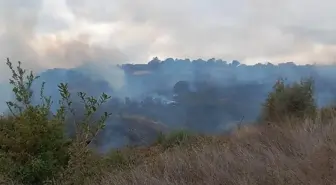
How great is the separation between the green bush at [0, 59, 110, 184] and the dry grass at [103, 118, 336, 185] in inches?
39.6

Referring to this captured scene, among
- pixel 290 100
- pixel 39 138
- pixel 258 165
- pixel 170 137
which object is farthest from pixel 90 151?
pixel 290 100

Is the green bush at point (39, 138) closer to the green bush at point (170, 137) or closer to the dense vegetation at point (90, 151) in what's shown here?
the dense vegetation at point (90, 151)

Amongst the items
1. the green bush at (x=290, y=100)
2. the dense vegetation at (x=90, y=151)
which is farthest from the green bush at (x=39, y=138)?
the green bush at (x=290, y=100)

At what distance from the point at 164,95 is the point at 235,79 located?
17.7 m

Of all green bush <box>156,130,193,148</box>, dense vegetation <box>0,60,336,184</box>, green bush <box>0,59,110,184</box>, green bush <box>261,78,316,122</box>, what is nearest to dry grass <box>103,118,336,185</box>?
dense vegetation <box>0,60,336,184</box>

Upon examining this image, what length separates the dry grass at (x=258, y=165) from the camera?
216 inches

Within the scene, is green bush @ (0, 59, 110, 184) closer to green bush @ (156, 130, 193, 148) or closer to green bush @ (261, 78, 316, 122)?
green bush @ (156, 130, 193, 148)

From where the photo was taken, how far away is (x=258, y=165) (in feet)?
20.1

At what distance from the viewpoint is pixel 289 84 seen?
65.0 ft

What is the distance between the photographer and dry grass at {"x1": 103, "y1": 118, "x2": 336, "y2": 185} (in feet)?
18.0

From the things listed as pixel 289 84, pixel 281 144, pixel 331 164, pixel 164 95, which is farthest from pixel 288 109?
pixel 164 95

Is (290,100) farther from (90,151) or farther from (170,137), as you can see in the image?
(90,151)

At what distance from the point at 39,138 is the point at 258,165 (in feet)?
12.4

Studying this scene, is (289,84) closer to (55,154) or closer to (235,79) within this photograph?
(55,154)
